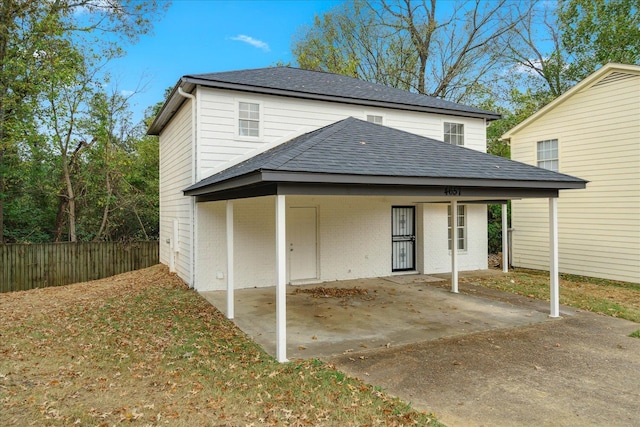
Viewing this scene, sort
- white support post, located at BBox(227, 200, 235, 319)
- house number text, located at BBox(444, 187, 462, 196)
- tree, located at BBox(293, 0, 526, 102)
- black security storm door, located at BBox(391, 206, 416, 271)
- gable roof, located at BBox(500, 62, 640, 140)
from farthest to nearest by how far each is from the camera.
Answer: tree, located at BBox(293, 0, 526, 102), black security storm door, located at BBox(391, 206, 416, 271), gable roof, located at BBox(500, 62, 640, 140), white support post, located at BBox(227, 200, 235, 319), house number text, located at BBox(444, 187, 462, 196)

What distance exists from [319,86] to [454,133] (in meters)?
4.70

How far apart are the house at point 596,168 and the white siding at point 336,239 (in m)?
2.38

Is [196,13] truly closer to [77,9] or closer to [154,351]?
[77,9]

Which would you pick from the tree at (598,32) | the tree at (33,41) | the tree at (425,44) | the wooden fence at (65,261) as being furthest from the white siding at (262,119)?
the tree at (598,32)

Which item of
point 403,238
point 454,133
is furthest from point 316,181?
point 454,133

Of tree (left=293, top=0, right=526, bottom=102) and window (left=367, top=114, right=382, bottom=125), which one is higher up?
tree (left=293, top=0, right=526, bottom=102)

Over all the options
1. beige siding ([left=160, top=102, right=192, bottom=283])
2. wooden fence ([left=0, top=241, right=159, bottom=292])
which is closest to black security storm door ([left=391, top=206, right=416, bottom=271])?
beige siding ([left=160, top=102, right=192, bottom=283])

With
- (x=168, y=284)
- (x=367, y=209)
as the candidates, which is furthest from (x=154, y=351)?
(x=367, y=209)

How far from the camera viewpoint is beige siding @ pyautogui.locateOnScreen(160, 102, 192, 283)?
1026 centimetres

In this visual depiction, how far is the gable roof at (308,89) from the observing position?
31.6ft

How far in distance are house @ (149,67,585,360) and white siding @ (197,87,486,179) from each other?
3cm

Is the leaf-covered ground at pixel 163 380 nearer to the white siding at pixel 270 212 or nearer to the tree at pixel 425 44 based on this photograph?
the white siding at pixel 270 212

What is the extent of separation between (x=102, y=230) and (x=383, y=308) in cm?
1348

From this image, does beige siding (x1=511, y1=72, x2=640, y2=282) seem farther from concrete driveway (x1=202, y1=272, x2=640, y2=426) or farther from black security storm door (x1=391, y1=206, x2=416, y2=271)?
black security storm door (x1=391, y1=206, x2=416, y2=271)
